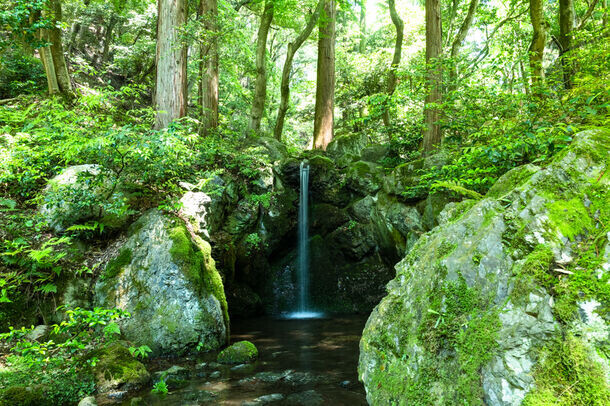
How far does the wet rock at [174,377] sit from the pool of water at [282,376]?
0.34 feet

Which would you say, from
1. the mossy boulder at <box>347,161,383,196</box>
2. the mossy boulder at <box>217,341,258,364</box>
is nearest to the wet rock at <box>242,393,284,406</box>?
the mossy boulder at <box>217,341,258,364</box>

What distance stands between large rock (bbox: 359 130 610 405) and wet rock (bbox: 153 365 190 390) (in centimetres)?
288

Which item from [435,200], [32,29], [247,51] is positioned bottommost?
[435,200]

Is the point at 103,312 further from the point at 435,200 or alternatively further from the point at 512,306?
the point at 435,200

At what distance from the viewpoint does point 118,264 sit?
571 cm

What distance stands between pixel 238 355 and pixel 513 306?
454cm

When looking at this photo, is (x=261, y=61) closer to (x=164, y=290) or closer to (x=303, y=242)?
(x=303, y=242)

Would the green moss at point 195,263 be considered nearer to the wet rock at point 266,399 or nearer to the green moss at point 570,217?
the wet rock at point 266,399

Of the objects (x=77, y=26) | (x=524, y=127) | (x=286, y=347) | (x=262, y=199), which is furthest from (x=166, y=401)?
(x=77, y=26)

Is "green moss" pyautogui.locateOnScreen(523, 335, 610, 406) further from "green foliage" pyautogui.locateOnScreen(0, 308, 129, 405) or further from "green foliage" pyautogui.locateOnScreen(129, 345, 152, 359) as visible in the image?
"green foliage" pyautogui.locateOnScreen(129, 345, 152, 359)

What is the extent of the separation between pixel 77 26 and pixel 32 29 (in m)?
14.5

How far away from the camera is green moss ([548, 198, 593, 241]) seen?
2.15 meters

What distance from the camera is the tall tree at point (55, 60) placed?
9.35 metres

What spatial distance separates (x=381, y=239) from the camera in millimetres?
10492
